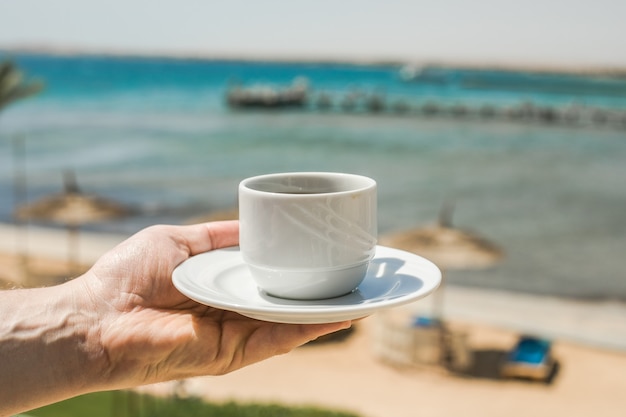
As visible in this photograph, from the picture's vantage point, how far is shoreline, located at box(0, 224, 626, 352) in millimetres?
8641

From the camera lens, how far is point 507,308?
9.92m

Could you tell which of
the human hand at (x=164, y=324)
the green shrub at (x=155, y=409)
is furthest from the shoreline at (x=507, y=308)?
the human hand at (x=164, y=324)

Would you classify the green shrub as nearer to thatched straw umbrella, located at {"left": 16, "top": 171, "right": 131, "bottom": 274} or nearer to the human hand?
the human hand

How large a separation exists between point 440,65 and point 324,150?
10283mm

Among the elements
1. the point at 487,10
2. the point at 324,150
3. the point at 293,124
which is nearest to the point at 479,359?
the point at 324,150

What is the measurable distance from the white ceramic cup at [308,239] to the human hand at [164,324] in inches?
4.3

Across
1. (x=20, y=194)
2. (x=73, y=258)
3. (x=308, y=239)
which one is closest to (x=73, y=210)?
(x=73, y=258)

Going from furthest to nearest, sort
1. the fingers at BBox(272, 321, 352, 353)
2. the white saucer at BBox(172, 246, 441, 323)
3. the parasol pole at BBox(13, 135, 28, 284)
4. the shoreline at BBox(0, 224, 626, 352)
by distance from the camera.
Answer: the parasol pole at BBox(13, 135, 28, 284) → the shoreline at BBox(0, 224, 626, 352) → the fingers at BBox(272, 321, 352, 353) → the white saucer at BBox(172, 246, 441, 323)

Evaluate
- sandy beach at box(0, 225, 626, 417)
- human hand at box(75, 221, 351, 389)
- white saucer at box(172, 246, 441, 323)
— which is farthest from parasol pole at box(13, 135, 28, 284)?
white saucer at box(172, 246, 441, 323)

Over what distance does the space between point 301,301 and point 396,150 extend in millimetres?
22467

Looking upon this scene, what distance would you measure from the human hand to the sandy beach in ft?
13.5

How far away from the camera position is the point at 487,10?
30266 millimetres

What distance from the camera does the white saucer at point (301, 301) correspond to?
110 centimetres

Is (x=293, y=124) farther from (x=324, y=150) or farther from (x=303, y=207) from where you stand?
(x=303, y=207)
